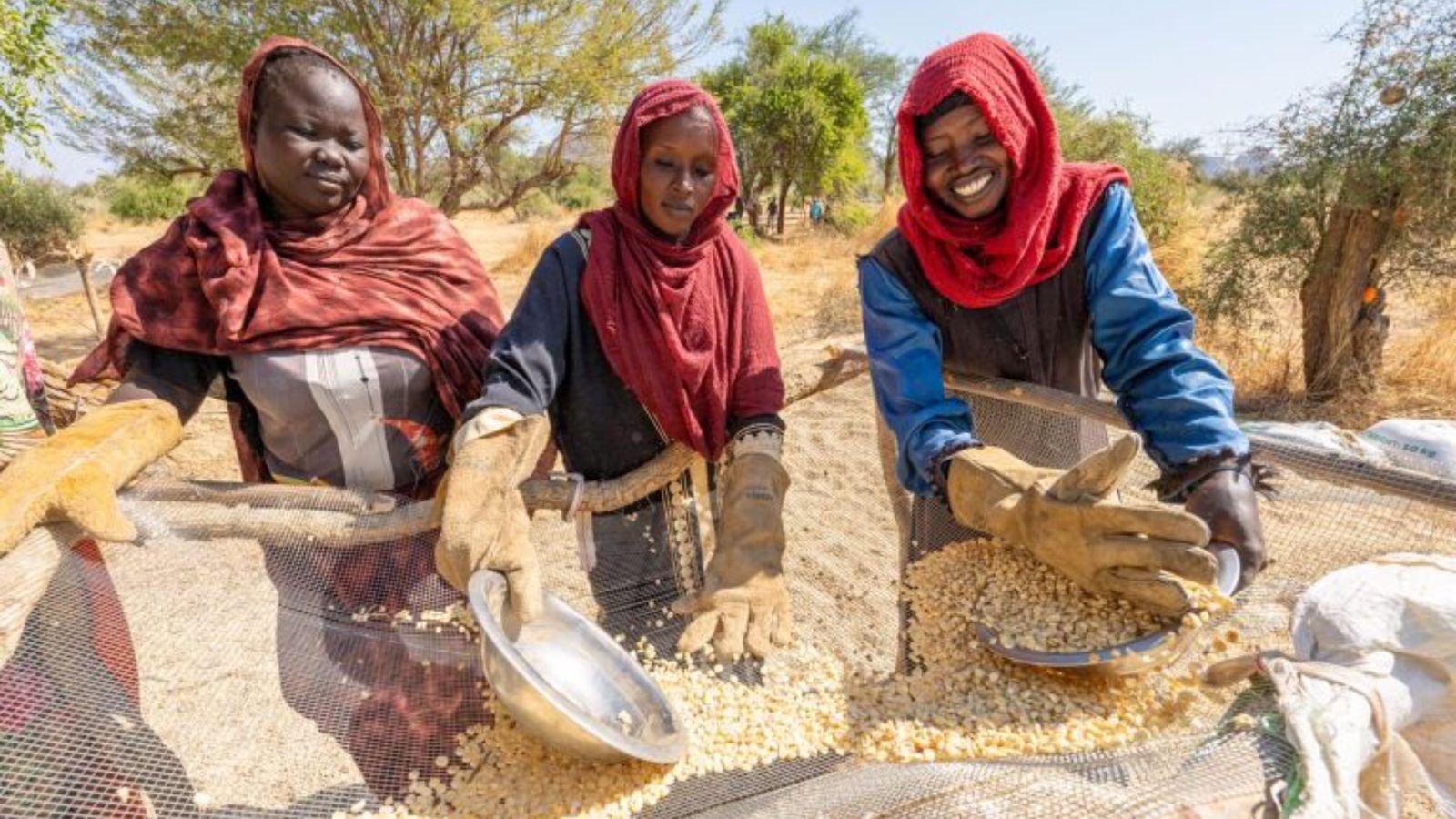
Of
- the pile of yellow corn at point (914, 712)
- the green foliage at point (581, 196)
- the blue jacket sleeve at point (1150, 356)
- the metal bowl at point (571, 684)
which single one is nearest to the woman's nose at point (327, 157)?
the metal bowl at point (571, 684)

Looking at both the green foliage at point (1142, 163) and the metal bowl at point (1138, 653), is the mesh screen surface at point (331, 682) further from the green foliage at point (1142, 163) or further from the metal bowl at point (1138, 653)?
the green foliage at point (1142, 163)

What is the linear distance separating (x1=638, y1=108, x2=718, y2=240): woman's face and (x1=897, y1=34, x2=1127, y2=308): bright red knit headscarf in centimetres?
53

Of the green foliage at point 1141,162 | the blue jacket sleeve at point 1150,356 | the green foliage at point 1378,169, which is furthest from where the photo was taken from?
the green foliage at point 1141,162

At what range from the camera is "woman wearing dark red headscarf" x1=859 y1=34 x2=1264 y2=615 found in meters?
1.65

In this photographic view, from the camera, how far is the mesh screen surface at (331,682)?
136cm

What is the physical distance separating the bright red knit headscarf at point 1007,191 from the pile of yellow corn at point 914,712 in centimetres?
74

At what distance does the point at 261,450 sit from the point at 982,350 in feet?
6.97

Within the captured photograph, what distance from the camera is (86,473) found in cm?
156

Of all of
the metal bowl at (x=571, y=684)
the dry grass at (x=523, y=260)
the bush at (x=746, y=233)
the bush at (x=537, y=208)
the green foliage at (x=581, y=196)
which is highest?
the green foliage at (x=581, y=196)

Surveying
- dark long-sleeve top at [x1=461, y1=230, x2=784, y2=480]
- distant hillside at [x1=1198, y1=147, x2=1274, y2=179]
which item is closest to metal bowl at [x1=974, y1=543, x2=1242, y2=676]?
dark long-sleeve top at [x1=461, y1=230, x2=784, y2=480]

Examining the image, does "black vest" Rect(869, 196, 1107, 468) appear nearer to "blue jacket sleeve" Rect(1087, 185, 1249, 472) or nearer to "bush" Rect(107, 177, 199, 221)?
"blue jacket sleeve" Rect(1087, 185, 1249, 472)

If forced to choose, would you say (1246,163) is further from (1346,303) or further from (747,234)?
(747,234)

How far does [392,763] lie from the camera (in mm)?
1804

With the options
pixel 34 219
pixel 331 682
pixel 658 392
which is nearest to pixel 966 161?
pixel 658 392
